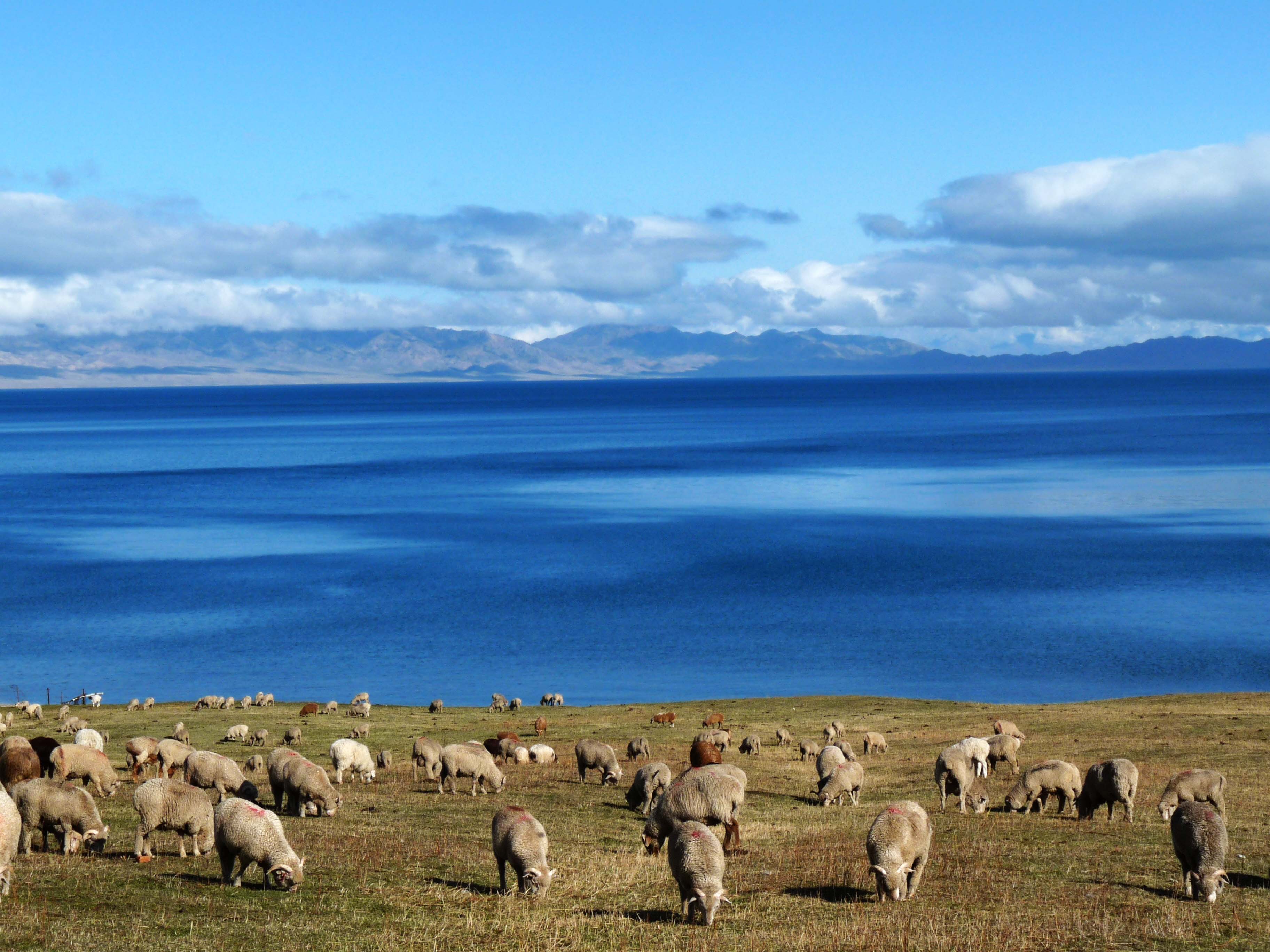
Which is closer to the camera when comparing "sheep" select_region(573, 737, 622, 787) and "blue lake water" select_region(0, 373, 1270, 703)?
"sheep" select_region(573, 737, 622, 787)

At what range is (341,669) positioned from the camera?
72.6m

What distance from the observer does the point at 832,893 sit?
21.9 m

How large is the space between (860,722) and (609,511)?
8650 centimetres

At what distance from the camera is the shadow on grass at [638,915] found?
20.2 metres

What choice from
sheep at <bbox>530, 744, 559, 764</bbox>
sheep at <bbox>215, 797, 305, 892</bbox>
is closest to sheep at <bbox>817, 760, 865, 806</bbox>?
sheep at <bbox>530, 744, 559, 764</bbox>

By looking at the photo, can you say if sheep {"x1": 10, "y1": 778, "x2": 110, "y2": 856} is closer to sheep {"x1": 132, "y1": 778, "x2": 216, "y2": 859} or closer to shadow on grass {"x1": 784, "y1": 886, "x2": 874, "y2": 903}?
sheep {"x1": 132, "y1": 778, "x2": 216, "y2": 859}

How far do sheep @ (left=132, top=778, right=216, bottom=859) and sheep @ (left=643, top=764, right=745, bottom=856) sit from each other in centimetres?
863

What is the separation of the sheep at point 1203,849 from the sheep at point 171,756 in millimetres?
24959

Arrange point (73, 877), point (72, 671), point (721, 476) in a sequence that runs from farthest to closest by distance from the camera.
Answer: point (721, 476), point (72, 671), point (73, 877)

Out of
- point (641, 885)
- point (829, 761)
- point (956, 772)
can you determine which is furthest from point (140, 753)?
point (956, 772)

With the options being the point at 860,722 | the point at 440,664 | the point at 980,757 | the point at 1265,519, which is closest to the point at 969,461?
the point at 1265,519

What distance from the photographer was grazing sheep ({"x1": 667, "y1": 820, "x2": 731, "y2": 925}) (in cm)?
1992

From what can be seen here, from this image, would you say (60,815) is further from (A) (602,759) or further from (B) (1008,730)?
(B) (1008,730)

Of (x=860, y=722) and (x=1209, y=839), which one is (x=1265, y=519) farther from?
(x=1209, y=839)
